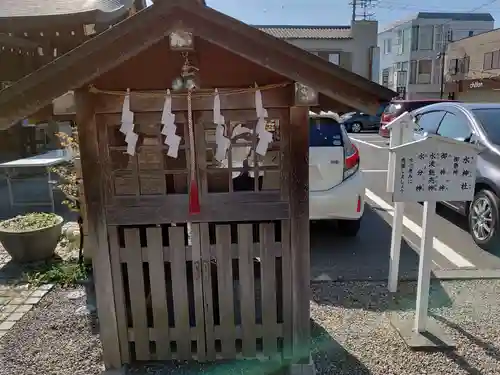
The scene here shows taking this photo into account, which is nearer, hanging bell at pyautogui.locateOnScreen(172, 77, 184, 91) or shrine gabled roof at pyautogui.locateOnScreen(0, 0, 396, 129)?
shrine gabled roof at pyautogui.locateOnScreen(0, 0, 396, 129)

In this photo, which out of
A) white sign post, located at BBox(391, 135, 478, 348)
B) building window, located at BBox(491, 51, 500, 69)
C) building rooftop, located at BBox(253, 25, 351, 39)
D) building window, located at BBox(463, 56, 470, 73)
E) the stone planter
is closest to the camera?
white sign post, located at BBox(391, 135, 478, 348)

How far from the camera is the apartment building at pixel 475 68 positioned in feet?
87.2

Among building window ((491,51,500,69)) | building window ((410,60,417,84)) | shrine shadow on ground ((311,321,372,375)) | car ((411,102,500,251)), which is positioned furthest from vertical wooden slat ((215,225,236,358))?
building window ((410,60,417,84))

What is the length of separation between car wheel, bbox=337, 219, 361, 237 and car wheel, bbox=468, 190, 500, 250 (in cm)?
146

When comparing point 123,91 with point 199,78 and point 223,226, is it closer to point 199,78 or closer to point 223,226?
point 199,78

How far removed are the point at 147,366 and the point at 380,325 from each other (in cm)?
201

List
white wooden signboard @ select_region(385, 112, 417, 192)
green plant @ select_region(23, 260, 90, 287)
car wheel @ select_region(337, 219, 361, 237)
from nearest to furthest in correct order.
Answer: white wooden signboard @ select_region(385, 112, 417, 192)
green plant @ select_region(23, 260, 90, 287)
car wheel @ select_region(337, 219, 361, 237)

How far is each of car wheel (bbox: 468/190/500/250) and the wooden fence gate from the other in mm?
3250

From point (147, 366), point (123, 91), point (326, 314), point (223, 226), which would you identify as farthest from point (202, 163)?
point (326, 314)

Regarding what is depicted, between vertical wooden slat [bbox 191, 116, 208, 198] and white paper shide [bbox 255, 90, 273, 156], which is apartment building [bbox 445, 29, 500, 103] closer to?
white paper shide [bbox 255, 90, 273, 156]

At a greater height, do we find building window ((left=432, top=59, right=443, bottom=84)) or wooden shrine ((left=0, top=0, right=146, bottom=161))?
building window ((left=432, top=59, right=443, bottom=84))

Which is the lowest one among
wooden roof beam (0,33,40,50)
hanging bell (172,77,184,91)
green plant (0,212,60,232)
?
green plant (0,212,60,232)

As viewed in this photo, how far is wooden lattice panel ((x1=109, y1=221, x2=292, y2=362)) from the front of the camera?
291cm

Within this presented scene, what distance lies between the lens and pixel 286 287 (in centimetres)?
297
